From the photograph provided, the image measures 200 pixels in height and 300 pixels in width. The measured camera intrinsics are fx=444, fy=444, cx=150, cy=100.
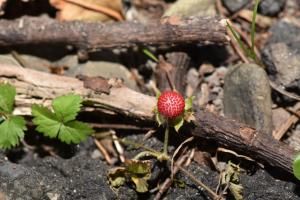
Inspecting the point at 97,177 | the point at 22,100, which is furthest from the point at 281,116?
A: the point at 22,100

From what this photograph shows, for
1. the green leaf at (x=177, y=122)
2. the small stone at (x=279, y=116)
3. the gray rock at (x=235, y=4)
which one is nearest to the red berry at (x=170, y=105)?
the green leaf at (x=177, y=122)

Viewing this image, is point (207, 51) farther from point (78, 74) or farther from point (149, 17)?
point (78, 74)

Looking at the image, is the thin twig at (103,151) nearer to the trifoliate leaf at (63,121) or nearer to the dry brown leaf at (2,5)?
the trifoliate leaf at (63,121)

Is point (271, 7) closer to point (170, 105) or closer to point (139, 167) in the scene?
point (170, 105)

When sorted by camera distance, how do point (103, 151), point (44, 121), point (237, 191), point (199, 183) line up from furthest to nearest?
1. point (103, 151)
2. point (44, 121)
3. point (199, 183)
4. point (237, 191)

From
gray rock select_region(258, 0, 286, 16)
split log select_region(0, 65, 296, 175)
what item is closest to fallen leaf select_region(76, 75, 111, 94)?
split log select_region(0, 65, 296, 175)

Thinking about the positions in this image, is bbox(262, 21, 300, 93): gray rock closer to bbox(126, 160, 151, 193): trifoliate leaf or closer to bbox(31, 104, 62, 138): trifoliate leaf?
bbox(126, 160, 151, 193): trifoliate leaf

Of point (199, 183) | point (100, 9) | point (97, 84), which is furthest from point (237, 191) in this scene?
point (100, 9)

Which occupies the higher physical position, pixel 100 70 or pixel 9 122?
pixel 100 70
